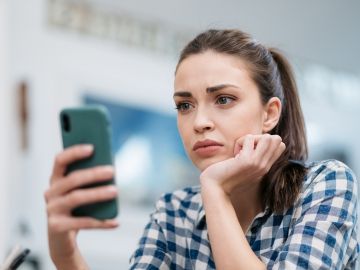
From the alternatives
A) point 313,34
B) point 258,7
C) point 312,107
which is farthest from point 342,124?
point 258,7

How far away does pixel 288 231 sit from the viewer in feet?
3.54

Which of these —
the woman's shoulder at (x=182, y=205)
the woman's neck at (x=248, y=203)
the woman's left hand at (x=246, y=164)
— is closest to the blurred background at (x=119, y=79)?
the woman's shoulder at (x=182, y=205)

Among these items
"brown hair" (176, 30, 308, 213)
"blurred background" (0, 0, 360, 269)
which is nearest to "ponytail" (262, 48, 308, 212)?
"brown hair" (176, 30, 308, 213)

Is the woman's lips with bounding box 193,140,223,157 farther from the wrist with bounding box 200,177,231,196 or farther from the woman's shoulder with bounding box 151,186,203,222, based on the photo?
the woman's shoulder with bounding box 151,186,203,222

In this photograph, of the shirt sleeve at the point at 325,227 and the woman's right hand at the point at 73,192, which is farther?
the shirt sleeve at the point at 325,227

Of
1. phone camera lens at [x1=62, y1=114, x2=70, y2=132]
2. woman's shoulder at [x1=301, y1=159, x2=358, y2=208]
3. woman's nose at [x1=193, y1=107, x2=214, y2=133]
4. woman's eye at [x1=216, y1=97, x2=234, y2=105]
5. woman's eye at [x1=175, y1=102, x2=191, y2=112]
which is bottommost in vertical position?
woman's shoulder at [x1=301, y1=159, x2=358, y2=208]

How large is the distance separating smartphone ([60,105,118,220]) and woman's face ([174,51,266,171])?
268 mm

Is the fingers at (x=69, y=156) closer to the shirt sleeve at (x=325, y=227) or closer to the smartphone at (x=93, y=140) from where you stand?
the smartphone at (x=93, y=140)

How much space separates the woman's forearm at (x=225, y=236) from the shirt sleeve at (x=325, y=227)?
60 millimetres

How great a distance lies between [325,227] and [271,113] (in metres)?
0.31

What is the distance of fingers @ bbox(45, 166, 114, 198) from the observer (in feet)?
2.78

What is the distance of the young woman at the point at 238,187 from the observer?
0.94 m

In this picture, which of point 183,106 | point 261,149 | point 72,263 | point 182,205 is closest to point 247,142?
point 261,149

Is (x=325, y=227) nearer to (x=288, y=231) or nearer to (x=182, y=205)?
(x=288, y=231)
